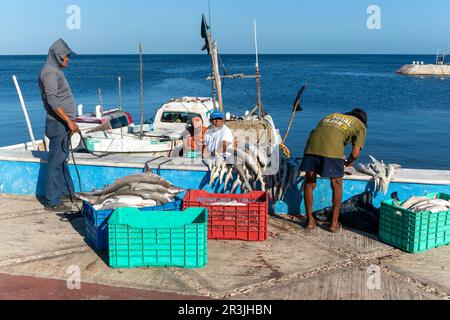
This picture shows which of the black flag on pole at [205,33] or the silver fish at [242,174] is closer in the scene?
the silver fish at [242,174]

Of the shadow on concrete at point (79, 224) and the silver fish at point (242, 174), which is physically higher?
the silver fish at point (242, 174)

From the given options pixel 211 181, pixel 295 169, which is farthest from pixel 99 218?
pixel 295 169

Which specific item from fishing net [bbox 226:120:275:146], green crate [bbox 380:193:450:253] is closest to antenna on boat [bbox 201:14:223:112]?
fishing net [bbox 226:120:275:146]

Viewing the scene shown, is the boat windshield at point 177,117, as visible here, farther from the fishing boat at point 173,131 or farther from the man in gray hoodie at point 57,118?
the man in gray hoodie at point 57,118

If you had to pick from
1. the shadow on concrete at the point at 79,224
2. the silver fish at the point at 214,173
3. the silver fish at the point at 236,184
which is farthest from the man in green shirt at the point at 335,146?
the shadow on concrete at the point at 79,224

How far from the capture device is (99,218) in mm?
5633

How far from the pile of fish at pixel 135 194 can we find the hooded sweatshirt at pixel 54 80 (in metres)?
1.47

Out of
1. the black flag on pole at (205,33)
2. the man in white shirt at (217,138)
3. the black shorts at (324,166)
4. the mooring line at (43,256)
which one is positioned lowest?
the mooring line at (43,256)

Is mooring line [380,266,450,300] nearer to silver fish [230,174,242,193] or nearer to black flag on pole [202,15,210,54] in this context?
silver fish [230,174,242,193]

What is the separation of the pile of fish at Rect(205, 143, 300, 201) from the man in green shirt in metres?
0.75

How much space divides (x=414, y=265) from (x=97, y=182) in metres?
4.96

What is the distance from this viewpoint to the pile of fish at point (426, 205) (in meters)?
5.78

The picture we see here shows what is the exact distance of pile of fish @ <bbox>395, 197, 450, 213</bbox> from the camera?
5.78 metres
